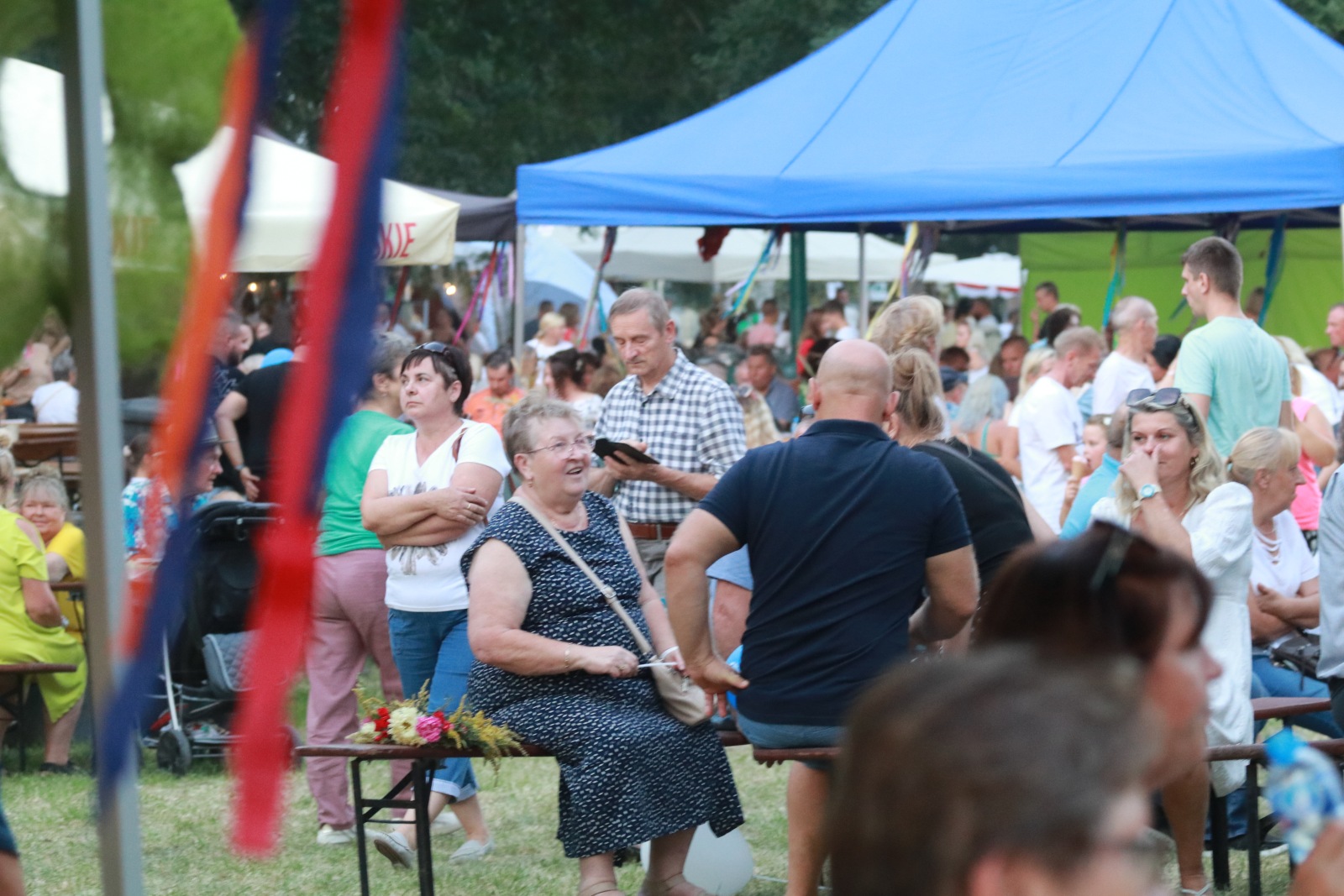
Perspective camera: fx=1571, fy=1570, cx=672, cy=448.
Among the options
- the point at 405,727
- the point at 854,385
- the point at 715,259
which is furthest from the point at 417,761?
the point at 715,259

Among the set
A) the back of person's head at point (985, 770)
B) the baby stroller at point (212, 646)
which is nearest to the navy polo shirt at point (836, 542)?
the back of person's head at point (985, 770)

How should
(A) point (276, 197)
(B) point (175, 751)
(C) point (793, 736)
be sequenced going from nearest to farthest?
1. (A) point (276, 197)
2. (C) point (793, 736)
3. (B) point (175, 751)

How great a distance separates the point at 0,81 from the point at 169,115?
122 millimetres

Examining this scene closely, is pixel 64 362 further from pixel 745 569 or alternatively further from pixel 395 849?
pixel 395 849

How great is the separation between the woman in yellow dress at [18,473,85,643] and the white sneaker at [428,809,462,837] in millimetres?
2039

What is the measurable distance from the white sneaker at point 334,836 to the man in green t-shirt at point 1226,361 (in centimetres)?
357

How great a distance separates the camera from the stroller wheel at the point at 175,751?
6.54 metres

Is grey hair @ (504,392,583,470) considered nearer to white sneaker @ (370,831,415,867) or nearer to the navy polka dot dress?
the navy polka dot dress

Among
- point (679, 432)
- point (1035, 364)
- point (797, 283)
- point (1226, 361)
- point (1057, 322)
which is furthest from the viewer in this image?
point (797, 283)

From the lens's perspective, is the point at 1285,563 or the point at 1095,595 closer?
the point at 1095,595

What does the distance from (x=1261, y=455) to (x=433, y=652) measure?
280 cm

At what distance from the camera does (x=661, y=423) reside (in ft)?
18.0

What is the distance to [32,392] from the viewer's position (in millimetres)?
9695

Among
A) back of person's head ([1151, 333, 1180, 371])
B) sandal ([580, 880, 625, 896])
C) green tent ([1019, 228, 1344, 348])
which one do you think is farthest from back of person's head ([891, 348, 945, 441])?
green tent ([1019, 228, 1344, 348])
